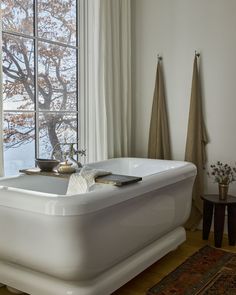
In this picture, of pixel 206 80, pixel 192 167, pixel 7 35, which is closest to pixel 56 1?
pixel 7 35

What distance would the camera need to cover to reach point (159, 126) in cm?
387

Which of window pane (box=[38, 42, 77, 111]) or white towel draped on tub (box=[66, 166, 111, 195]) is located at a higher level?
window pane (box=[38, 42, 77, 111])

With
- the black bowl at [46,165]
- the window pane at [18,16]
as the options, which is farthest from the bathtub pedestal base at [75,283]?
the window pane at [18,16]

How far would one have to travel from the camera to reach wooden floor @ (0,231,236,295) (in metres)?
2.42

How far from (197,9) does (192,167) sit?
1.64 meters

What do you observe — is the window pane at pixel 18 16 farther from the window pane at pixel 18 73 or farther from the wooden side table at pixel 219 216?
the wooden side table at pixel 219 216

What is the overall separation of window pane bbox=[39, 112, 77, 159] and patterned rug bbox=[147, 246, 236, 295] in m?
1.55

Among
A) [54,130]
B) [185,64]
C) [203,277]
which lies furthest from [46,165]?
[185,64]

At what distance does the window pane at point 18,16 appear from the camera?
9.82ft

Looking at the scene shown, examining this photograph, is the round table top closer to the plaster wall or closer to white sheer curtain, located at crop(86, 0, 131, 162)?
the plaster wall

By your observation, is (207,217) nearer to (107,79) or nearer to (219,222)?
(219,222)

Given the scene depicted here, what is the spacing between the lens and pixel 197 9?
366 centimetres

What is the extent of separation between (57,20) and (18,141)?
1.24m

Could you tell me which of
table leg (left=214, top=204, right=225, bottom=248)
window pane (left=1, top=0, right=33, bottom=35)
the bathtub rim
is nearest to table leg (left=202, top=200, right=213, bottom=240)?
table leg (left=214, top=204, right=225, bottom=248)
